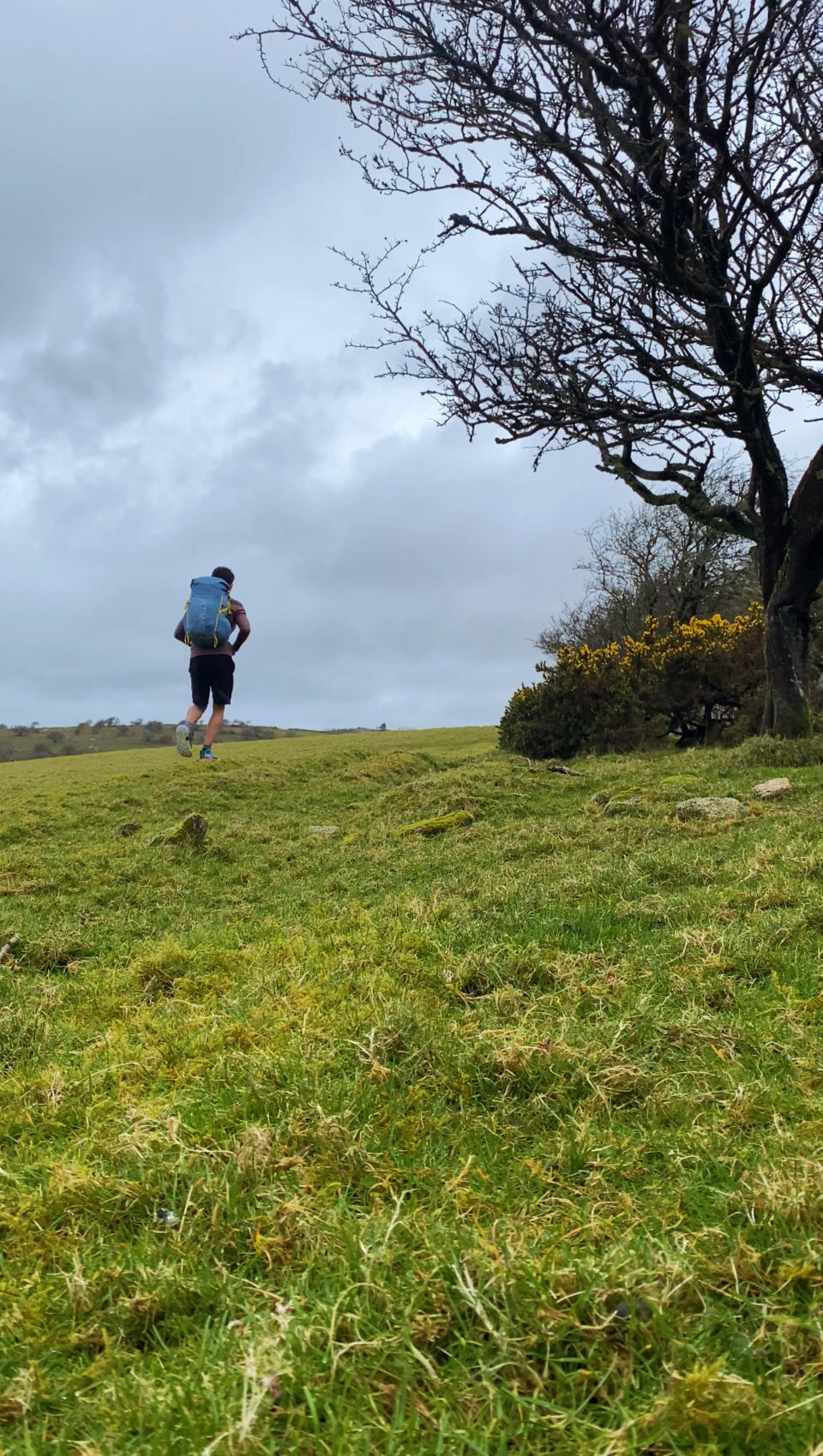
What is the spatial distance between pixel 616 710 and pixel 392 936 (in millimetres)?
16480

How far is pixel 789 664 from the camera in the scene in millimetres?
15109

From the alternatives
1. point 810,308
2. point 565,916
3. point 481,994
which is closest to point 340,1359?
point 481,994

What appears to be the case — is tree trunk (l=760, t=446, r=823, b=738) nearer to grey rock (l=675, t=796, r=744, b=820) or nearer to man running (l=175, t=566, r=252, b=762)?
grey rock (l=675, t=796, r=744, b=820)

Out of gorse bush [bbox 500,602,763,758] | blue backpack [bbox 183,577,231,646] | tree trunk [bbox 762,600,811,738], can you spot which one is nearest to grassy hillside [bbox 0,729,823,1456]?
blue backpack [bbox 183,577,231,646]

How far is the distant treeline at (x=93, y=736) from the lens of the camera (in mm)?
56750

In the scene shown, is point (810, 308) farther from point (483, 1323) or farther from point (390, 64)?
point (483, 1323)

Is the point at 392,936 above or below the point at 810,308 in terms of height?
below

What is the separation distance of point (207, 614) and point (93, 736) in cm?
6616

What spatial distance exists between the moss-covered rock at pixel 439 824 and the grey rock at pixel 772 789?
3742 millimetres

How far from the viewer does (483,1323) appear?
1.74 meters

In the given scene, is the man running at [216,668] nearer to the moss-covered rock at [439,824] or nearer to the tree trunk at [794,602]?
the moss-covered rock at [439,824]

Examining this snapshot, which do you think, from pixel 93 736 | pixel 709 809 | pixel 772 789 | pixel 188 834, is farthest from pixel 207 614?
pixel 93 736

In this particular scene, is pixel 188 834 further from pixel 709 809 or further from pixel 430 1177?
pixel 430 1177

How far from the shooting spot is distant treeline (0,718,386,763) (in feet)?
186
